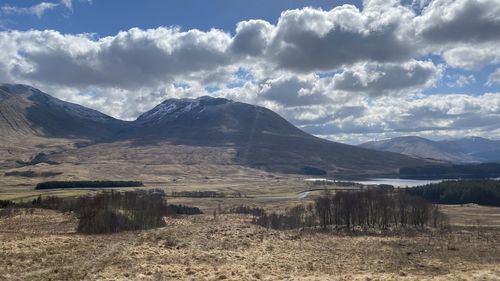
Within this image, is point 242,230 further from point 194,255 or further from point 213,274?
point 213,274

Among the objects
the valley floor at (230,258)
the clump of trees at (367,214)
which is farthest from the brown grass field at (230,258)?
the clump of trees at (367,214)

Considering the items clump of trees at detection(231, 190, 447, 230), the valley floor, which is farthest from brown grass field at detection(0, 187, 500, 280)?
clump of trees at detection(231, 190, 447, 230)

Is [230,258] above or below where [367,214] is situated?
above

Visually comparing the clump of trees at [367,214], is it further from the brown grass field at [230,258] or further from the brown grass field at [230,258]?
the brown grass field at [230,258]

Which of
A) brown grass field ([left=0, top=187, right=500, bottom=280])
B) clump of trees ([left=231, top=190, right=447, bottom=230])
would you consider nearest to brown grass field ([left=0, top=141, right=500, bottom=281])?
brown grass field ([left=0, top=187, right=500, bottom=280])

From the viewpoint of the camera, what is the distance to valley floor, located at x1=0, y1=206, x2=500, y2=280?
35812 mm

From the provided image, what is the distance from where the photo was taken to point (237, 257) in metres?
45.2

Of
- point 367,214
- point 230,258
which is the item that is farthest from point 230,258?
point 367,214

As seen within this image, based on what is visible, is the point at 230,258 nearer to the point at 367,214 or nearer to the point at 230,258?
the point at 230,258

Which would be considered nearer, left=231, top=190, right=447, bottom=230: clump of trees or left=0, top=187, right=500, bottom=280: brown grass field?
left=0, top=187, right=500, bottom=280: brown grass field

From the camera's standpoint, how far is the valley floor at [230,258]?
35812 millimetres

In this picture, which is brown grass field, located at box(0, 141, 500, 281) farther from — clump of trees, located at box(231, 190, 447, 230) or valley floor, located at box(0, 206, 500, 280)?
clump of trees, located at box(231, 190, 447, 230)

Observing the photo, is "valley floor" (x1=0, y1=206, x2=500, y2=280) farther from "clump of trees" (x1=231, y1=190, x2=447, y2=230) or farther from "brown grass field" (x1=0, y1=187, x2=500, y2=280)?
"clump of trees" (x1=231, y1=190, x2=447, y2=230)

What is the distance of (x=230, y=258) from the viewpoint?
44.7m
